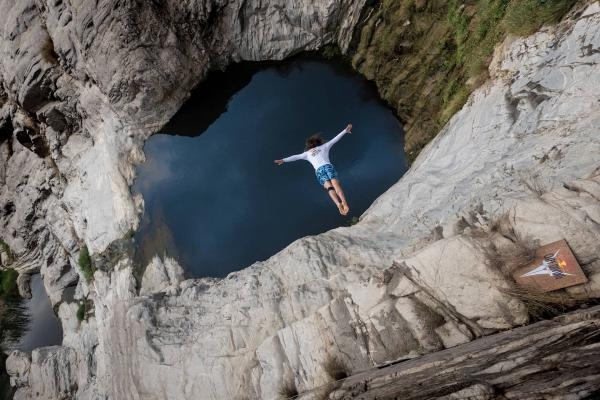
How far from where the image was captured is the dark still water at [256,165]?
10516 mm

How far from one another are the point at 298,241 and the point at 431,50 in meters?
7.02

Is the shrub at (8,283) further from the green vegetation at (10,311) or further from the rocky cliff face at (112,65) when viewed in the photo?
the rocky cliff face at (112,65)

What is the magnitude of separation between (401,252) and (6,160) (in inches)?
738

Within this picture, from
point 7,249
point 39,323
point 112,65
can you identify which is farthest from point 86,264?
point 7,249

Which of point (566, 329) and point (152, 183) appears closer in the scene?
point (566, 329)

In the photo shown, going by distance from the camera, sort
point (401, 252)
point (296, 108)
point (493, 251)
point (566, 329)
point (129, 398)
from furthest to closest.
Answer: point (296, 108)
point (129, 398)
point (401, 252)
point (493, 251)
point (566, 329)

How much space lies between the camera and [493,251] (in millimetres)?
5309

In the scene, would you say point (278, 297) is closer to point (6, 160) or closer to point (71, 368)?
point (71, 368)

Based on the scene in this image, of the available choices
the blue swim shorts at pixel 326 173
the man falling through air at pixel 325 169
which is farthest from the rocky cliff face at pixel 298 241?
the blue swim shorts at pixel 326 173

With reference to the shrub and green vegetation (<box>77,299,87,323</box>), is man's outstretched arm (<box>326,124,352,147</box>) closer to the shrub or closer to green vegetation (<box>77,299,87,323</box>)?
green vegetation (<box>77,299,87,323</box>)

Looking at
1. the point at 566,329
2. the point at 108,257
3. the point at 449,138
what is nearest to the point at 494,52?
the point at 449,138

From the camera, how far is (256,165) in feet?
37.6

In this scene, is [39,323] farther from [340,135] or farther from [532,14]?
[532,14]

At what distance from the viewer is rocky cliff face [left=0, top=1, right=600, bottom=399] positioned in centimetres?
550
